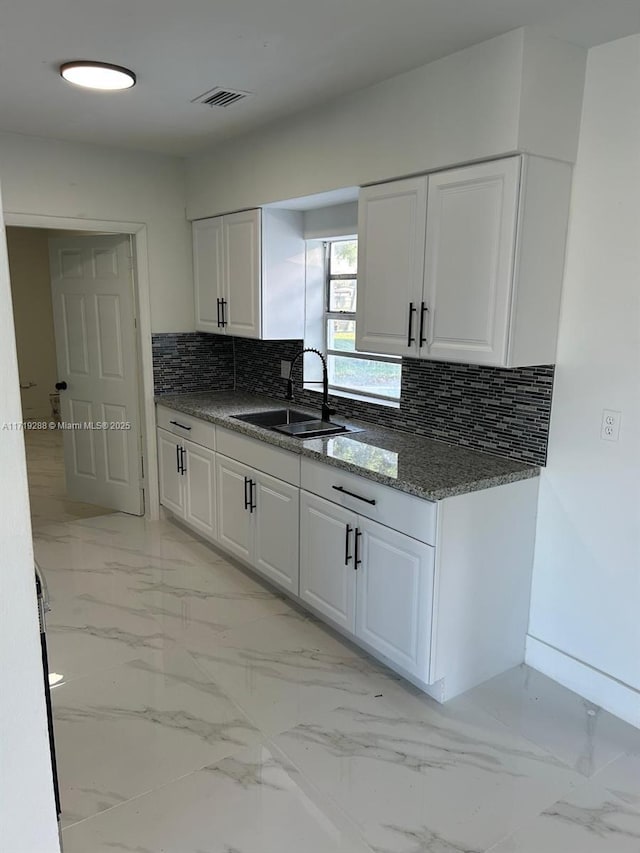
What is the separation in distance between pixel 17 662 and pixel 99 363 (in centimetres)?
381

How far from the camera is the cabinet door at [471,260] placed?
2.25 meters

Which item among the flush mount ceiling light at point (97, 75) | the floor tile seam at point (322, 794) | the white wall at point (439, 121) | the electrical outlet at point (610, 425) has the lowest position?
the floor tile seam at point (322, 794)

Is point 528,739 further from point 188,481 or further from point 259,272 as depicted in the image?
point 259,272

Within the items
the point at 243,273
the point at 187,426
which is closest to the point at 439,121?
the point at 243,273

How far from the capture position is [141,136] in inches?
143

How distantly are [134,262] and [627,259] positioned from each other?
307 centimetres

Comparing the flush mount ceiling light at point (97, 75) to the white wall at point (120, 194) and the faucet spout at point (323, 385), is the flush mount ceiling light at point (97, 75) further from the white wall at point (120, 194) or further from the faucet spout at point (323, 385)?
the faucet spout at point (323, 385)

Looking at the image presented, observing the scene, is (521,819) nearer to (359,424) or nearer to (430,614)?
(430,614)

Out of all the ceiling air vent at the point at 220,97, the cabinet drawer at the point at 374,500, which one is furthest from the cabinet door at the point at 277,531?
the ceiling air vent at the point at 220,97

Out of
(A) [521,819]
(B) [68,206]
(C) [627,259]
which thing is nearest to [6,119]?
(B) [68,206]

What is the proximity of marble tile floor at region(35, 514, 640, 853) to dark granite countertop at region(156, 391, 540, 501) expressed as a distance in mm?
863

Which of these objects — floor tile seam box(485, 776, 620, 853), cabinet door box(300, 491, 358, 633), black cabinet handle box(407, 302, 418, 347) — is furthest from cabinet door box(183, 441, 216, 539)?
floor tile seam box(485, 776, 620, 853)

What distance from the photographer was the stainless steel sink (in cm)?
321

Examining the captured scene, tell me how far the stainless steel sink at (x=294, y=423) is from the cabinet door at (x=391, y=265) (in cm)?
53
